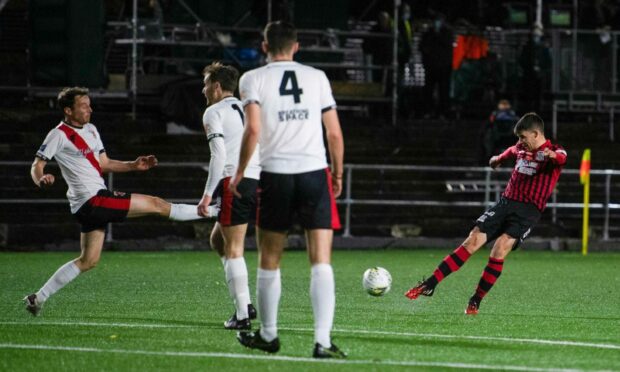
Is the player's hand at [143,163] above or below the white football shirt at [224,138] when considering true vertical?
below

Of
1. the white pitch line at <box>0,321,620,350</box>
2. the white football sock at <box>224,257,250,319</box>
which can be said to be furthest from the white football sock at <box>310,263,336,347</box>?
the white football sock at <box>224,257,250,319</box>

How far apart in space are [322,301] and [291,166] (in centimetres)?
91

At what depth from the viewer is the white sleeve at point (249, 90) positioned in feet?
30.3

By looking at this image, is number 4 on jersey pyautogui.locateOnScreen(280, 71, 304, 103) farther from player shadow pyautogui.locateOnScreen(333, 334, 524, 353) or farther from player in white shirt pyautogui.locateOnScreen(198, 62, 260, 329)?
player shadow pyautogui.locateOnScreen(333, 334, 524, 353)

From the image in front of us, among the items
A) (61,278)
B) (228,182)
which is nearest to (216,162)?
(228,182)

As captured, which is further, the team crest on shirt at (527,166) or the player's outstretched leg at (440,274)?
the player's outstretched leg at (440,274)

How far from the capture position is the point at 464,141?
91.7ft

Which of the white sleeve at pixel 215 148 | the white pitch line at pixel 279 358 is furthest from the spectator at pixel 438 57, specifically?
the white pitch line at pixel 279 358

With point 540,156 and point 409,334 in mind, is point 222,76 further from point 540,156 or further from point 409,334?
point 540,156

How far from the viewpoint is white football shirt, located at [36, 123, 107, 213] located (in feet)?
40.0

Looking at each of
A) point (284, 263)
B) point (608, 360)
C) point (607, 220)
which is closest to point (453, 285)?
point (284, 263)

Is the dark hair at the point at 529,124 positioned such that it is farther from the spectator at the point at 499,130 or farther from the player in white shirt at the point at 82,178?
the spectator at the point at 499,130

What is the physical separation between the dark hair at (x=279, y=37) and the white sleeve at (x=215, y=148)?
1.94 meters

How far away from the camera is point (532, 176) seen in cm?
1338
